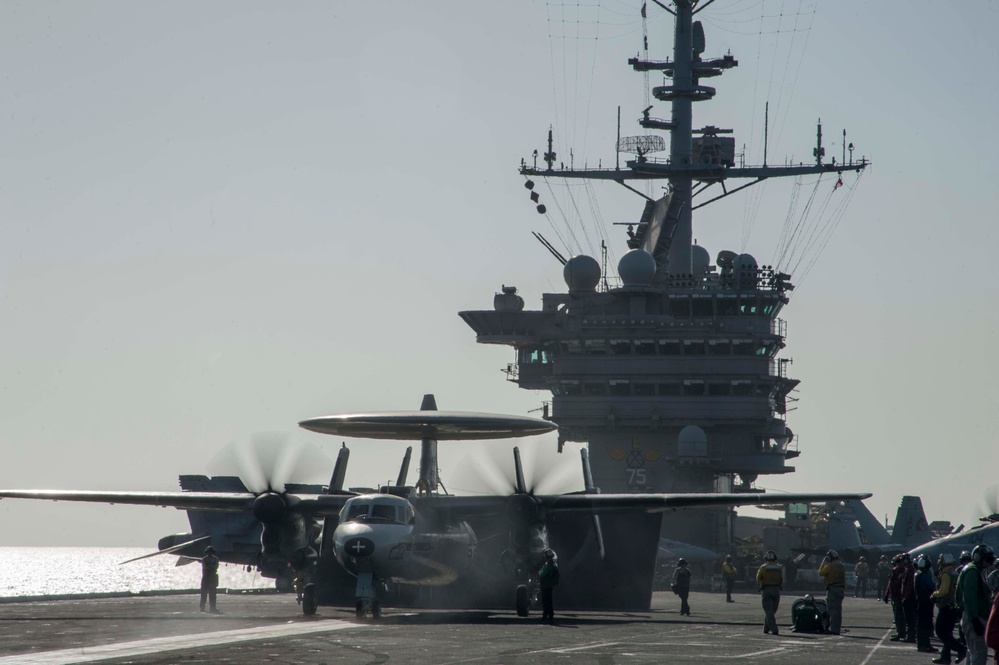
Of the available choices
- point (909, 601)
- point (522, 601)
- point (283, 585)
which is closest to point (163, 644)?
point (522, 601)

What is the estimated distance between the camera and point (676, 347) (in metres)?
71.2

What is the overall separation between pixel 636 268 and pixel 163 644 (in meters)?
50.2

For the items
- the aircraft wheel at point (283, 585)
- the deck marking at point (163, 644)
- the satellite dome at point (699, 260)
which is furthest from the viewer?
the satellite dome at point (699, 260)

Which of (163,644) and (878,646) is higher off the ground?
(878,646)

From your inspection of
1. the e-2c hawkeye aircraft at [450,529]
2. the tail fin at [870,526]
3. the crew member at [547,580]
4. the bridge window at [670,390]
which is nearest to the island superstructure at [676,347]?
the bridge window at [670,390]

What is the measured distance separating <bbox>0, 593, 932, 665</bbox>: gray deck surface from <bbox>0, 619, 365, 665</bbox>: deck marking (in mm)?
24

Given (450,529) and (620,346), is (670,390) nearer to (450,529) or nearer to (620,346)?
(620,346)

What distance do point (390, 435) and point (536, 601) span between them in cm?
767

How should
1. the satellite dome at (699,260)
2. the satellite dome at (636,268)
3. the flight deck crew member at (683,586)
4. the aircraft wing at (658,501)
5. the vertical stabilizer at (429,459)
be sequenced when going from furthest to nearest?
the satellite dome at (699,260) < the satellite dome at (636,268) < the vertical stabilizer at (429,459) < the flight deck crew member at (683,586) < the aircraft wing at (658,501)

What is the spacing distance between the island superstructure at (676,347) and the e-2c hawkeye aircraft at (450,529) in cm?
2728

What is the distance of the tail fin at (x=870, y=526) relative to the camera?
8394 cm

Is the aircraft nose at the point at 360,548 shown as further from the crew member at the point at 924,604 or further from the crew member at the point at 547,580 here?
the crew member at the point at 924,604

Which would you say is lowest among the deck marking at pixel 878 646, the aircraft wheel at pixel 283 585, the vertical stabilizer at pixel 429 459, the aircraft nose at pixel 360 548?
the aircraft wheel at pixel 283 585

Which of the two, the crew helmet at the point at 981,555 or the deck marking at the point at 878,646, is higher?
the crew helmet at the point at 981,555
